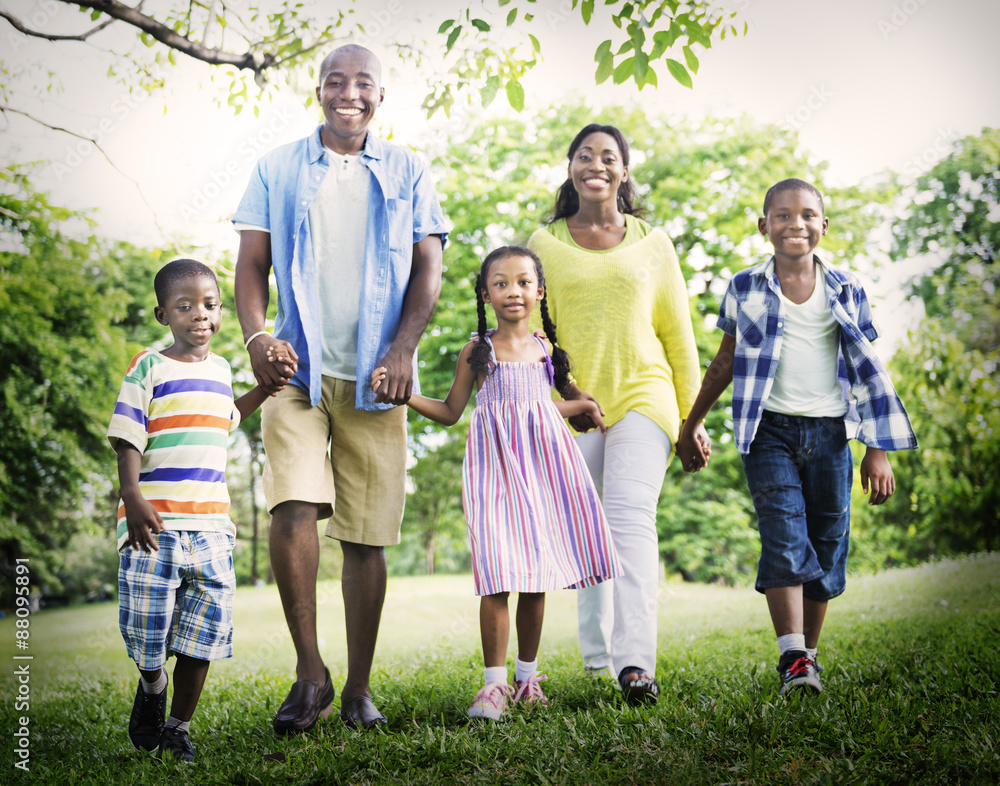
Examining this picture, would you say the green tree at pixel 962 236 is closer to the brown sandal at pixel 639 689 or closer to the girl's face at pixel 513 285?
the girl's face at pixel 513 285

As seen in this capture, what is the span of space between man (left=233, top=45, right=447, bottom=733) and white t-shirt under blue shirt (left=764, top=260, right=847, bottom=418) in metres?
1.39

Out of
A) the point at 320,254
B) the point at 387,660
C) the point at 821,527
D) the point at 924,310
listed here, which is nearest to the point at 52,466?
the point at 387,660

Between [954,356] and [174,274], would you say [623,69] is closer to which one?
[174,274]

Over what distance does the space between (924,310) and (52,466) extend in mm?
12877

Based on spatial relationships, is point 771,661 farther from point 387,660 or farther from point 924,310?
point 924,310

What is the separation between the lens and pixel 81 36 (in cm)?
449

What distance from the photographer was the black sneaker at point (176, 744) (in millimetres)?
2707

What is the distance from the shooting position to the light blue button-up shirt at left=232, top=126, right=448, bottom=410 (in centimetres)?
296

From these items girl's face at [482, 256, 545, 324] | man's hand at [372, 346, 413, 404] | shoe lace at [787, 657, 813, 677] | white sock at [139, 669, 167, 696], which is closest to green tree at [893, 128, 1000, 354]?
girl's face at [482, 256, 545, 324]

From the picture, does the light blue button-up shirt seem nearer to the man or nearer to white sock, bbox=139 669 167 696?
the man

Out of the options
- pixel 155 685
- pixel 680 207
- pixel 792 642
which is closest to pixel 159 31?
pixel 155 685

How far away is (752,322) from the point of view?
3262 millimetres

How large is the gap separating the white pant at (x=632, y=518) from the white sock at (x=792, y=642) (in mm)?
471

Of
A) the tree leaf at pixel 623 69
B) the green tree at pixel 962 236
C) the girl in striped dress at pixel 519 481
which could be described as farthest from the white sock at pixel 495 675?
the green tree at pixel 962 236
